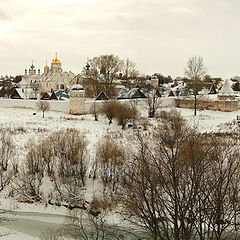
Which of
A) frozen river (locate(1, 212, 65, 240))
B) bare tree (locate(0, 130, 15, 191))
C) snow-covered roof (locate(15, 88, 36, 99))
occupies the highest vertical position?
snow-covered roof (locate(15, 88, 36, 99))

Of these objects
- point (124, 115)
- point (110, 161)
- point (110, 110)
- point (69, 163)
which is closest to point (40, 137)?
point (69, 163)

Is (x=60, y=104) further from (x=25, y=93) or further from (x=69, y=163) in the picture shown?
(x=69, y=163)

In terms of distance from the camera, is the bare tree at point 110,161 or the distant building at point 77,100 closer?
the bare tree at point 110,161

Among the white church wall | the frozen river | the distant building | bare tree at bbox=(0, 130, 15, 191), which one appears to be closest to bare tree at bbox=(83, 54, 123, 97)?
the white church wall

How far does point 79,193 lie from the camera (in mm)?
11453

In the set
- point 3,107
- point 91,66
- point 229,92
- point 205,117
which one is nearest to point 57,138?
point 205,117

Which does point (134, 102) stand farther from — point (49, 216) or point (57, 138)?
point (49, 216)

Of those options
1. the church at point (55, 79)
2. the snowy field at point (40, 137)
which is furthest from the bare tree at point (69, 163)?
the church at point (55, 79)

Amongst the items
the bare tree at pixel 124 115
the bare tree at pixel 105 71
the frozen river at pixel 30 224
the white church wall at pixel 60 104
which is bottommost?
the frozen river at pixel 30 224

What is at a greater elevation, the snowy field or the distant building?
the distant building

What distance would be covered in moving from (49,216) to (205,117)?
18.8 m

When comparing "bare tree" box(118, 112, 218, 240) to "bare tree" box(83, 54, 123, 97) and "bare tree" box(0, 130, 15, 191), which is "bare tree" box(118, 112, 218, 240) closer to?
"bare tree" box(0, 130, 15, 191)

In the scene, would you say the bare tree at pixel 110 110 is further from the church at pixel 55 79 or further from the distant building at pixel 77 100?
the church at pixel 55 79

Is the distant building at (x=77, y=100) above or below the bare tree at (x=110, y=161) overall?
above
